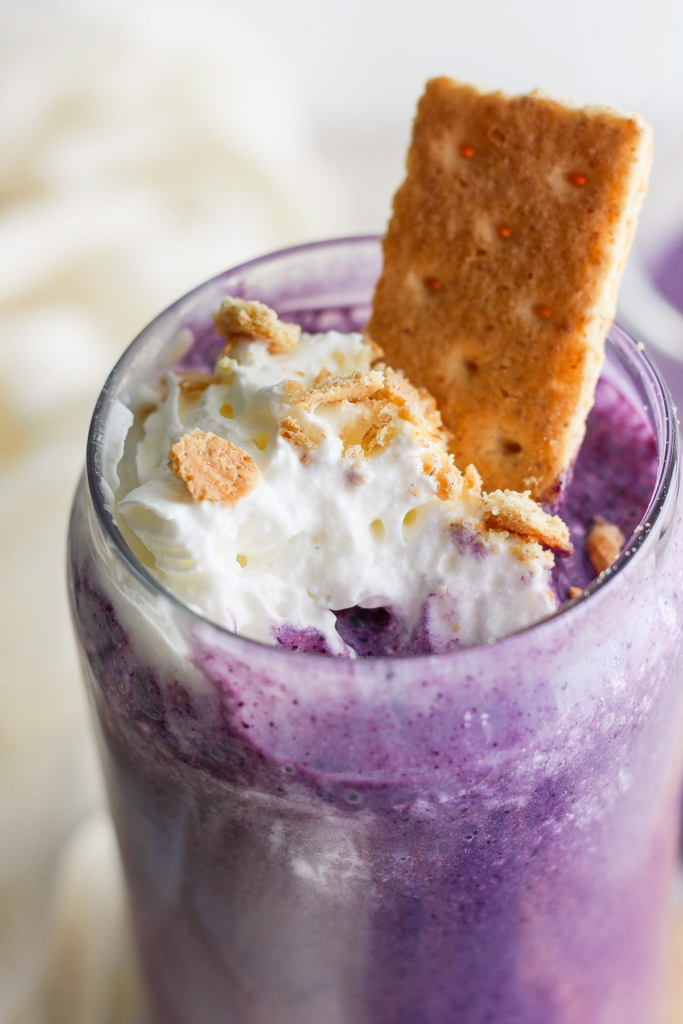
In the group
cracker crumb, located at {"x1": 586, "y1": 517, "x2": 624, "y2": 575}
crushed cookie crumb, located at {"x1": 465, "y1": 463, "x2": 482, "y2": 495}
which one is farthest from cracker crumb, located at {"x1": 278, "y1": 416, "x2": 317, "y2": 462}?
cracker crumb, located at {"x1": 586, "y1": 517, "x2": 624, "y2": 575}

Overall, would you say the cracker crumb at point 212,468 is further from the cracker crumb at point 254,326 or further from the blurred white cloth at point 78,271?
the blurred white cloth at point 78,271

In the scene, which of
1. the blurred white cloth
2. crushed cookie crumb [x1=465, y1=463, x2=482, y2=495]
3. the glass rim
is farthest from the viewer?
the blurred white cloth

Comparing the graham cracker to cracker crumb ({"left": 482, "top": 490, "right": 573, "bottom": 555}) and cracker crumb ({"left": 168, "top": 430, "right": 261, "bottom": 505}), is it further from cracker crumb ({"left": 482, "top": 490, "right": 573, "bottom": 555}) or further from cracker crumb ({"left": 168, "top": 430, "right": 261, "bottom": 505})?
cracker crumb ({"left": 168, "top": 430, "right": 261, "bottom": 505})

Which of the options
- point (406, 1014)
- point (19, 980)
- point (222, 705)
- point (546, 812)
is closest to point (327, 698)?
point (222, 705)

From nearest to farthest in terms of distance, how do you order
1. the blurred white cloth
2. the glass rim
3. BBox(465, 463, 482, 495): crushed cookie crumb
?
the glass rim
BBox(465, 463, 482, 495): crushed cookie crumb
the blurred white cloth

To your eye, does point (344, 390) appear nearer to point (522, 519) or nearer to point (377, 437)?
point (377, 437)

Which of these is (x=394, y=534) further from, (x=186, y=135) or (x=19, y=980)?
(x=186, y=135)

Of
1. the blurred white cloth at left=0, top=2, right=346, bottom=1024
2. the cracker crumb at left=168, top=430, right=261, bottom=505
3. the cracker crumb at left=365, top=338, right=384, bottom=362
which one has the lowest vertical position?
the blurred white cloth at left=0, top=2, right=346, bottom=1024
